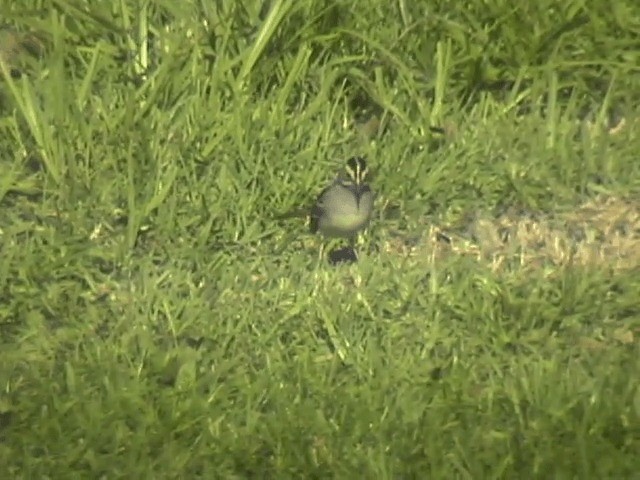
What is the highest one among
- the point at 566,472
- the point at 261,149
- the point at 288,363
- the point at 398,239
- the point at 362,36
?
the point at 362,36

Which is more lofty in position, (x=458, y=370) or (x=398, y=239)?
(x=398, y=239)

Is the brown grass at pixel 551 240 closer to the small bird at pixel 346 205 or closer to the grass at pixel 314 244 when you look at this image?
the grass at pixel 314 244

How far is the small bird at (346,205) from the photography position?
339cm

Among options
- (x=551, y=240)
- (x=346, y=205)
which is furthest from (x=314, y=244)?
(x=551, y=240)

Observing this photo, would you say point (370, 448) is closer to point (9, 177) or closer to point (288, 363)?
point (288, 363)

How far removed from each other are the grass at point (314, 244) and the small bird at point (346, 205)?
7 centimetres

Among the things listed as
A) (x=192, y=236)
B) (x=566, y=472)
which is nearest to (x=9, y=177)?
(x=192, y=236)

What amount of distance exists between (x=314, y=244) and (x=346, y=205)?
187 mm

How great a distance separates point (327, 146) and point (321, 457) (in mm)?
1187

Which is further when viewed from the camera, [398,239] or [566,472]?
[398,239]

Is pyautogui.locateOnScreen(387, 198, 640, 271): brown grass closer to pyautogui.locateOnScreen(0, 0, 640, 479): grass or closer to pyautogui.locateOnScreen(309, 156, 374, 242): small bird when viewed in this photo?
pyautogui.locateOnScreen(0, 0, 640, 479): grass

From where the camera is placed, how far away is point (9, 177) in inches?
135

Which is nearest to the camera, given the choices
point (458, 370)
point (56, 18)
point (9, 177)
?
point (458, 370)

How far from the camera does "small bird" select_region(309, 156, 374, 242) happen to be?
3391mm
